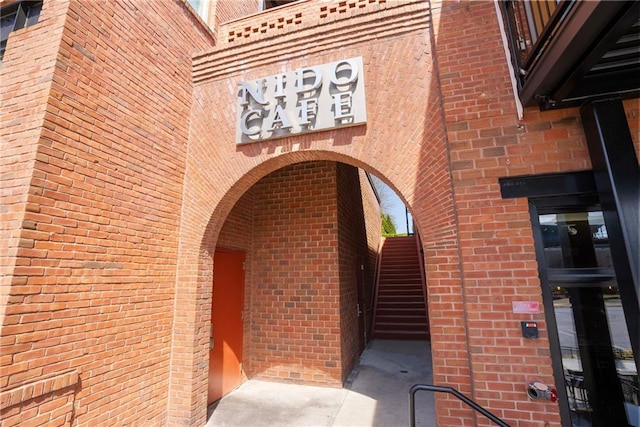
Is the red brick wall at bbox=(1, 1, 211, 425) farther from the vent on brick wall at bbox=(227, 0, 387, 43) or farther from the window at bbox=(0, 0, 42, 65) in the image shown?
the vent on brick wall at bbox=(227, 0, 387, 43)

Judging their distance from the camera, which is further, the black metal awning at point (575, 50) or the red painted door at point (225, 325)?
the red painted door at point (225, 325)

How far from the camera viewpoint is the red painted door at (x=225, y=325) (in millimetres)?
4734

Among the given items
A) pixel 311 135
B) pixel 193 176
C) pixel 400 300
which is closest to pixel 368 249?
pixel 400 300

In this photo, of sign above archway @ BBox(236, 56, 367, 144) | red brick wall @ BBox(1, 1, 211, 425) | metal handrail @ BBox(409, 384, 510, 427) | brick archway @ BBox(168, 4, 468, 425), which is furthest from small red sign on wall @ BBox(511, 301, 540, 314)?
red brick wall @ BBox(1, 1, 211, 425)

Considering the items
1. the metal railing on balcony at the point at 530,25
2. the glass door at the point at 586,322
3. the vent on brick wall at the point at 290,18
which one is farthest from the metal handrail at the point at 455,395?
the vent on brick wall at the point at 290,18

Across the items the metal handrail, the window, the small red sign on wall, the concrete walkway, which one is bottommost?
the concrete walkway

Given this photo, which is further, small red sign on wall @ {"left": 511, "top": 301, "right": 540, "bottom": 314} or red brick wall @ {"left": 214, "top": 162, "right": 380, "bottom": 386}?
red brick wall @ {"left": 214, "top": 162, "right": 380, "bottom": 386}

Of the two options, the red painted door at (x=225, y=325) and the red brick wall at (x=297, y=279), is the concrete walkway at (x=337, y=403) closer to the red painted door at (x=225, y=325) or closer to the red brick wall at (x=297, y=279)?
the red painted door at (x=225, y=325)

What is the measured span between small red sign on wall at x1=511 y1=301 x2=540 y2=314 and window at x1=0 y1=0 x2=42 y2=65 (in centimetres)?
611

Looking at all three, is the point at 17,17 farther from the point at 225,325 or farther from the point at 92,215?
the point at 225,325

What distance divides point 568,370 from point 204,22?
270 inches

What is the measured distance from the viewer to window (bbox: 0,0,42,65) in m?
3.59

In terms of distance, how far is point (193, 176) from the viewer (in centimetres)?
448

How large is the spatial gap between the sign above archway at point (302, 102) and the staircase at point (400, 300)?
21.5 feet
